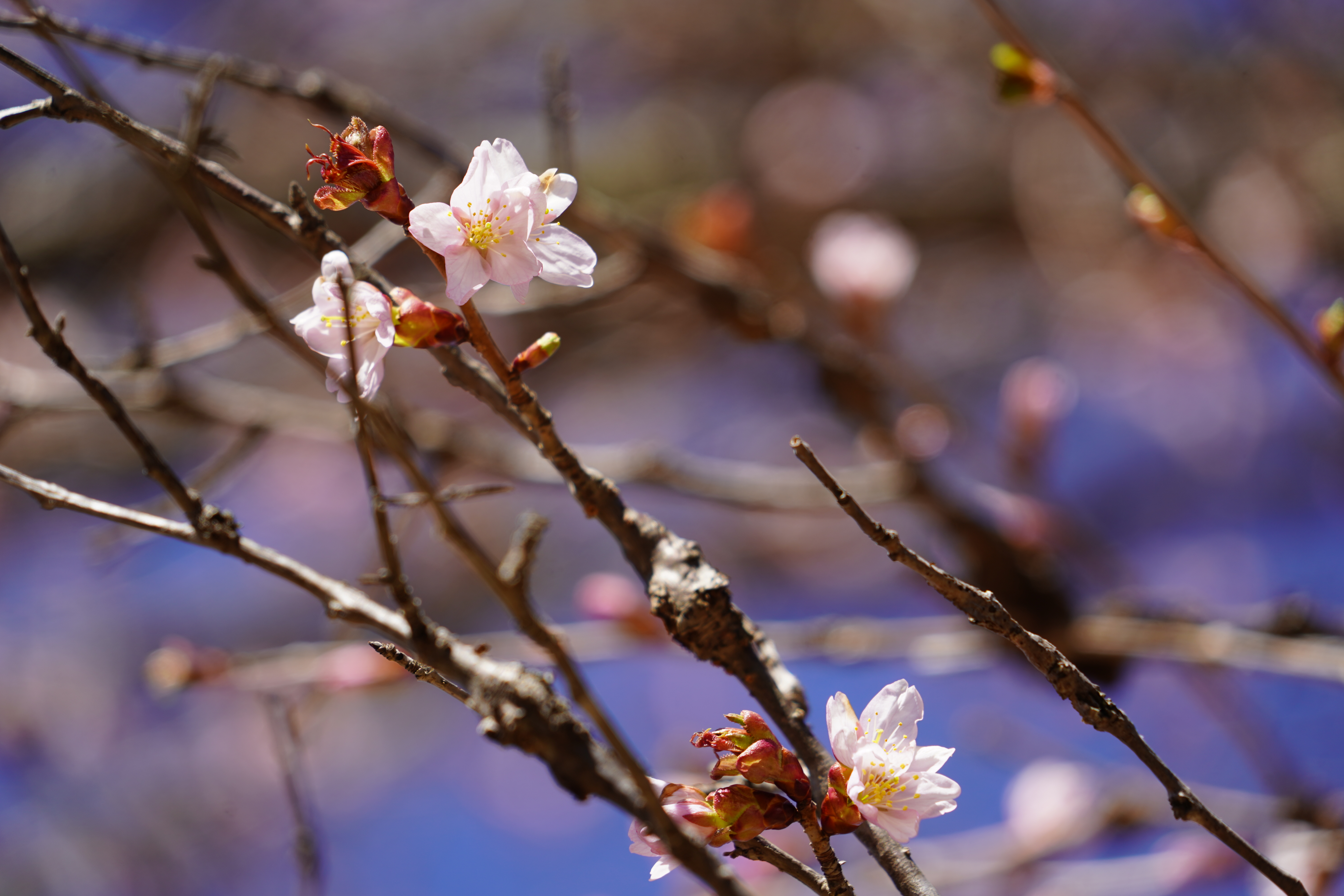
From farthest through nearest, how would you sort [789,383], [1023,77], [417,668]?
1. [789,383]
2. [1023,77]
3. [417,668]

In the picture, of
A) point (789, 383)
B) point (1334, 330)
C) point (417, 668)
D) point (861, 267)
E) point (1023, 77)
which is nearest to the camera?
point (417, 668)

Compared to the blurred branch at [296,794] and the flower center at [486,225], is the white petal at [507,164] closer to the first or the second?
the flower center at [486,225]

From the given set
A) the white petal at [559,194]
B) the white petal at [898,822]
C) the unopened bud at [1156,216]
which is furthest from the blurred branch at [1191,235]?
the white petal at [898,822]

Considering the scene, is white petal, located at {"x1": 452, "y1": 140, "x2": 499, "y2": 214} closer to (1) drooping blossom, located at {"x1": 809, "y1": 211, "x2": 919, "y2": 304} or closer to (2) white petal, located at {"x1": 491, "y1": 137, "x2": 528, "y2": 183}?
(2) white petal, located at {"x1": 491, "y1": 137, "x2": 528, "y2": 183}

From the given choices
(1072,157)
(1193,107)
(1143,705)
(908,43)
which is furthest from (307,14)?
(1143,705)

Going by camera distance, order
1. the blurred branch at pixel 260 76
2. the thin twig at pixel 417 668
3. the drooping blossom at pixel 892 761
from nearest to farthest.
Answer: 1. the thin twig at pixel 417 668
2. the drooping blossom at pixel 892 761
3. the blurred branch at pixel 260 76

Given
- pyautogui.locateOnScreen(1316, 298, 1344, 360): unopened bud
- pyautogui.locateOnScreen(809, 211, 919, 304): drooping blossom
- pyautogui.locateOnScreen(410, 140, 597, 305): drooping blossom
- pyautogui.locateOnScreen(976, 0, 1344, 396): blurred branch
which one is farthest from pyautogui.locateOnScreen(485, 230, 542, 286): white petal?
pyautogui.locateOnScreen(809, 211, 919, 304): drooping blossom

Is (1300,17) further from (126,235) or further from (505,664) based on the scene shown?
(126,235)

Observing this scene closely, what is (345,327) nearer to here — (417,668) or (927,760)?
(417,668)

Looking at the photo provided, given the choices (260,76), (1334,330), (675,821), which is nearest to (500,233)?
(675,821)
